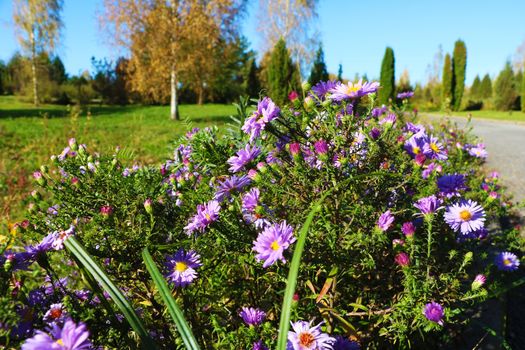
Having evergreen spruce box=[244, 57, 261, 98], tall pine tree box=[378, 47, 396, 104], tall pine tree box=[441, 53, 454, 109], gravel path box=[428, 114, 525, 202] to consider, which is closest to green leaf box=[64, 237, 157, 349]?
gravel path box=[428, 114, 525, 202]

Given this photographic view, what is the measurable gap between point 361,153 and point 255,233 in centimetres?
45

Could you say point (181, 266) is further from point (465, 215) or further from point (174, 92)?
point (174, 92)

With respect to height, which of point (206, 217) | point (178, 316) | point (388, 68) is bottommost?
point (178, 316)

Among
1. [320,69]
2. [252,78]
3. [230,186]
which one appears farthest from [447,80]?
[230,186]

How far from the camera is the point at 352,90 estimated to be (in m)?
1.23

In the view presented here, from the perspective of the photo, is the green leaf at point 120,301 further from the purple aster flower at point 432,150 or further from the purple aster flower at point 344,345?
the purple aster flower at point 432,150

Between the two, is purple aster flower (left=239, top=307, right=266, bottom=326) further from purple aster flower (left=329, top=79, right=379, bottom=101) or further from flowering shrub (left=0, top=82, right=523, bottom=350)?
purple aster flower (left=329, top=79, right=379, bottom=101)

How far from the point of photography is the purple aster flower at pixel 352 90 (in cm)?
120

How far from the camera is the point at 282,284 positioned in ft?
4.36

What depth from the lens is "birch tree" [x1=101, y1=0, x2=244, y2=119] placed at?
12328 mm

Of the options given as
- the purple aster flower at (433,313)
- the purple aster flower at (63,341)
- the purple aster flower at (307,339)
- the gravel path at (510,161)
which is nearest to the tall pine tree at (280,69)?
the gravel path at (510,161)

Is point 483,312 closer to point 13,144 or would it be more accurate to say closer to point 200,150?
point 200,150

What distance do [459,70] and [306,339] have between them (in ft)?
80.5

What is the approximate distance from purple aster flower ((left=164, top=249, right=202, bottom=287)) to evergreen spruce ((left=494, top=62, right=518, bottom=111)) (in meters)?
24.6
